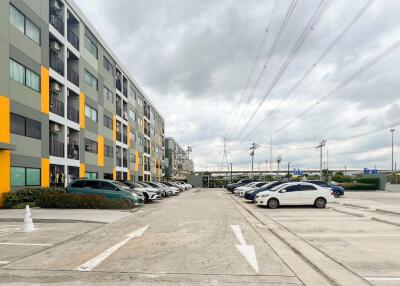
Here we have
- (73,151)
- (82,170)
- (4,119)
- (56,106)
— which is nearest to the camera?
(4,119)

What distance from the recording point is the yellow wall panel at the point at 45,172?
2478 cm

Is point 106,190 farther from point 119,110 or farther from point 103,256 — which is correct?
point 119,110

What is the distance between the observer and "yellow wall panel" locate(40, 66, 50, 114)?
970 inches

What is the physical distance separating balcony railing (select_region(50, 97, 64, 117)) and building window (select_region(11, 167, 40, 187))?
5193mm

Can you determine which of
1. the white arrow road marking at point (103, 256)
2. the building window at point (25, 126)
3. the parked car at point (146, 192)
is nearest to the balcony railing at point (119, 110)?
the parked car at point (146, 192)

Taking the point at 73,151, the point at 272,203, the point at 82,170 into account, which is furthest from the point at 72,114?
the point at 272,203

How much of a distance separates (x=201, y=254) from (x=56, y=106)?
22.8 meters

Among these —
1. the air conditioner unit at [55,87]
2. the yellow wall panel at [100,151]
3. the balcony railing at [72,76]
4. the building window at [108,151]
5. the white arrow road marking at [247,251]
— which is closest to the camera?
the white arrow road marking at [247,251]

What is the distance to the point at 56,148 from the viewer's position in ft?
89.7

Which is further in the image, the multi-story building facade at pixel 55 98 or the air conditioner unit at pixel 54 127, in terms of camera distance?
the air conditioner unit at pixel 54 127

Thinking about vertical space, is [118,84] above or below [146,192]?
above

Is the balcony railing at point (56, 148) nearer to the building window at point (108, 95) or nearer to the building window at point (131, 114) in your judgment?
the building window at point (108, 95)

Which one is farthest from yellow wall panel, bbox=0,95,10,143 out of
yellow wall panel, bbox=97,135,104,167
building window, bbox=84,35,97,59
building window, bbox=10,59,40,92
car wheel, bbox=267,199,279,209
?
yellow wall panel, bbox=97,135,104,167

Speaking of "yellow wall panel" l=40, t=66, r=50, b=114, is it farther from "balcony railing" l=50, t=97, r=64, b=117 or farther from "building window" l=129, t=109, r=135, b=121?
"building window" l=129, t=109, r=135, b=121
